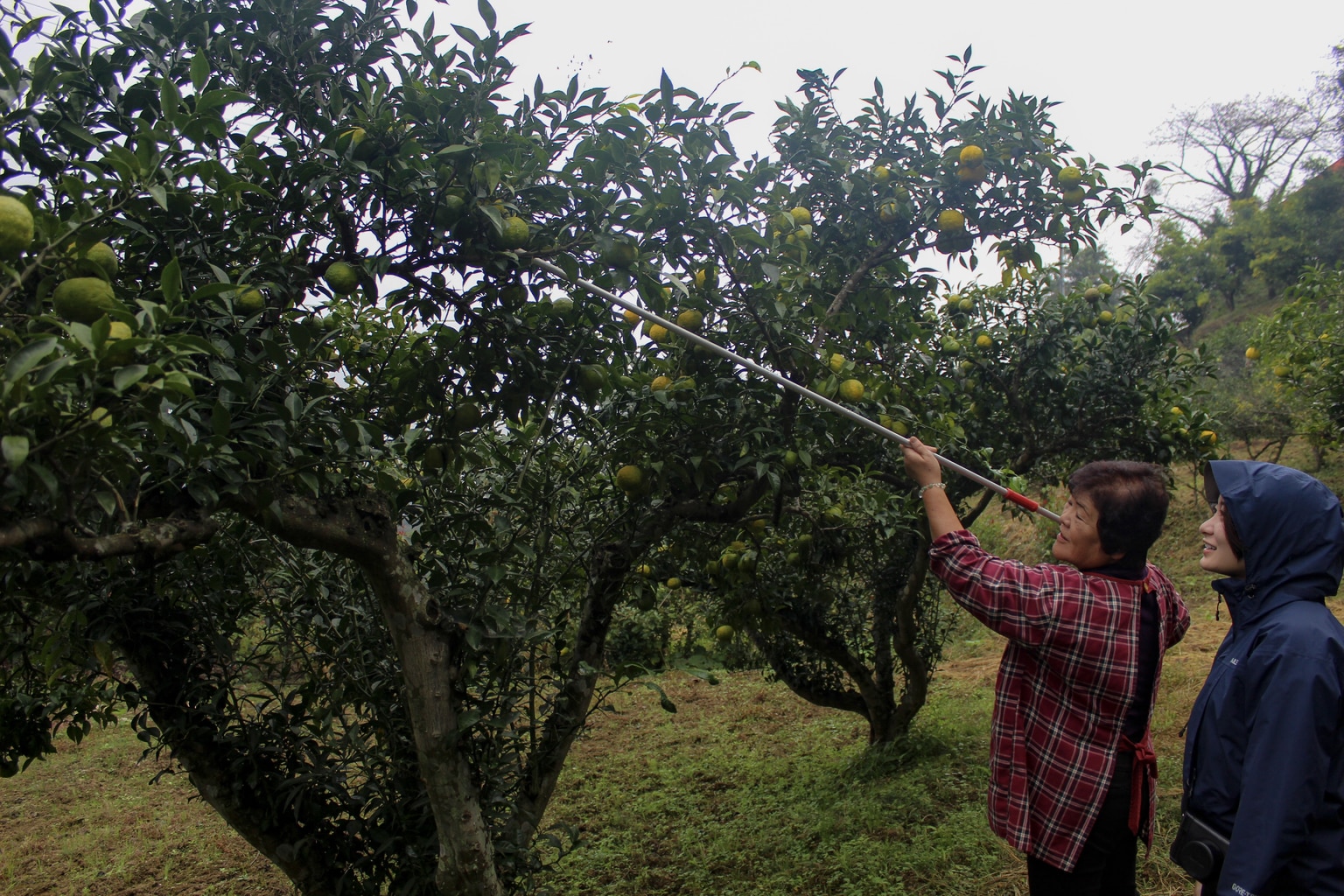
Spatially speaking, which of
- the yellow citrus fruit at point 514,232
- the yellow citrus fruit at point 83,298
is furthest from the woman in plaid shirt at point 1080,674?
the yellow citrus fruit at point 83,298

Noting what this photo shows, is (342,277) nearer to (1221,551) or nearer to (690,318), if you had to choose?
(690,318)

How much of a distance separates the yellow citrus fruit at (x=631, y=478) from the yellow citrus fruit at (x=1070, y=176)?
1.40 meters

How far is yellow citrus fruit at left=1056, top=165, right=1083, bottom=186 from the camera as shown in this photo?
7.63ft

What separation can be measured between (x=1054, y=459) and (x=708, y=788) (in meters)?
2.55

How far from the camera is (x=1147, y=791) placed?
1595mm

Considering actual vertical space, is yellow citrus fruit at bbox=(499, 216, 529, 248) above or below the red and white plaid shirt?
above

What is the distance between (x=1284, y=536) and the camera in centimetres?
135

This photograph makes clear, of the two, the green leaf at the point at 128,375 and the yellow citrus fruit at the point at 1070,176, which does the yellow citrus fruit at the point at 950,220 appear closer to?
the yellow citrus fruit at the point at 1070,176

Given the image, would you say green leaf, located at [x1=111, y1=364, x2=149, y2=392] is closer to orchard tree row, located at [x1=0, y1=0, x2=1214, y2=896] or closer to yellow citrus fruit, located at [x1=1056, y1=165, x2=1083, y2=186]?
orchard tree row, located at [x1=0, y1=0, x2=1214, y2=896]

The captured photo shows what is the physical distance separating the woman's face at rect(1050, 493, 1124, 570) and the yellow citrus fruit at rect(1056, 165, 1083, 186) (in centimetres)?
112

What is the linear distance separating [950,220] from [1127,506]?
1.05 meters

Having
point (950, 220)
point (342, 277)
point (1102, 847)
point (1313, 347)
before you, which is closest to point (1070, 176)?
point (950, 220)

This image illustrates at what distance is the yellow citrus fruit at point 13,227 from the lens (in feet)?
3.09

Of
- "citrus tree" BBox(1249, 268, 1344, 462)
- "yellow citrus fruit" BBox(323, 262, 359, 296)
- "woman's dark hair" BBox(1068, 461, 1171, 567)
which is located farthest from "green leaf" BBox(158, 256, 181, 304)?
"citrus tree" BBox(1249, 268, 1344, 462)
